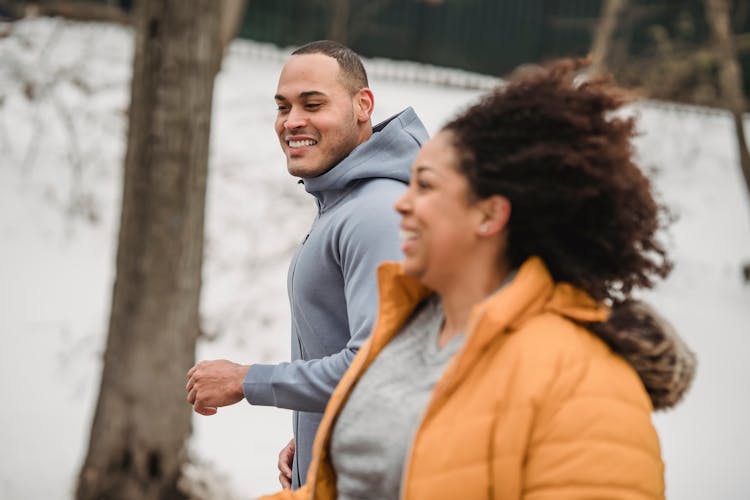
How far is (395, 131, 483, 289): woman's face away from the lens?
182 centimetres

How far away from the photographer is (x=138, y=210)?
5.17 metres

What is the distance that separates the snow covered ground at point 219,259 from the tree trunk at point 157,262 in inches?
22.1

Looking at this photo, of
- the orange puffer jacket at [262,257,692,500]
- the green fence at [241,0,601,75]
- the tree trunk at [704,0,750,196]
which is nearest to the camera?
the orange puffer jacket at [262,257,692,500]

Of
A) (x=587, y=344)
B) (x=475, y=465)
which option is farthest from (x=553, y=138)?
(x=475, y=465)

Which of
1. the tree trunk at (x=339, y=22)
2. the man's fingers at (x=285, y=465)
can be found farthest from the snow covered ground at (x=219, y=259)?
the man's fingers at (x=285, y=465)

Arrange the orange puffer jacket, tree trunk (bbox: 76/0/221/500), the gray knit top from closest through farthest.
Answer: the orange puffer jacket < the gray knit top < tree trunk (bbox: 76/0/221/500)

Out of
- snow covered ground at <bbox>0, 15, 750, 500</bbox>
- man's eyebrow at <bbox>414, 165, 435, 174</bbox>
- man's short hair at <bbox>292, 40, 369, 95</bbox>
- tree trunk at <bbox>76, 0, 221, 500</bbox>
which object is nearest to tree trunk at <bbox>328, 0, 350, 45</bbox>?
snow covered ground at <bbox>0, 15, 750, 500</bbox>

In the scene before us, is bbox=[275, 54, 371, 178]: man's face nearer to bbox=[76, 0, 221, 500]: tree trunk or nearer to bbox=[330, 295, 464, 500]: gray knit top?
bbox=[330, 295, 464, 500]: gray knit top

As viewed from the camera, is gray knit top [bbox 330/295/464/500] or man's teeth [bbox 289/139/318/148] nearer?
gray knit top [bbox 330/295/464/500]

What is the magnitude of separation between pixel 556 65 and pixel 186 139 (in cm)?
350

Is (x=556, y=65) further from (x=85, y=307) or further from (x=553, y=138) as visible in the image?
(x=85, y=307)

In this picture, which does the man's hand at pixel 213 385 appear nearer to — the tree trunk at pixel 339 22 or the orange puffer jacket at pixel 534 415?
the orange puffer jacket at pixel 534 415

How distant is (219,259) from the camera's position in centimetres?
860

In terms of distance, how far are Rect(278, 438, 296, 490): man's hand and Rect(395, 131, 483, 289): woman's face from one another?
3.61ft
